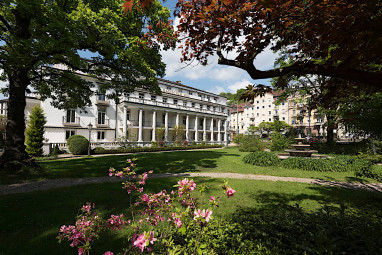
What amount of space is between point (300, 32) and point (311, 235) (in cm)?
346

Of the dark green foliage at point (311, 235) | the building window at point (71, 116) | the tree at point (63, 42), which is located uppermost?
the tree at point (63, 42)

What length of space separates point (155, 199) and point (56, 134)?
86.9 feet

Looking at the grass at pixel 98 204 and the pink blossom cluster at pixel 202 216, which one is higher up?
the pink blossom cluster at pixel 202 216

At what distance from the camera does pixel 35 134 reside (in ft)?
52.5

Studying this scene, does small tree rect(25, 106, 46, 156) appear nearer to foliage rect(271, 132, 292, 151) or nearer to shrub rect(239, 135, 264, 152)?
shrub rect(239, 135, 264, 152)

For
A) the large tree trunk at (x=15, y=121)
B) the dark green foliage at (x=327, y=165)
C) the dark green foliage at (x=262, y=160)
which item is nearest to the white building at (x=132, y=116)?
the large tree trunk at (x=15, y=121)

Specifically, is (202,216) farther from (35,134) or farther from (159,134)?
(159,134)

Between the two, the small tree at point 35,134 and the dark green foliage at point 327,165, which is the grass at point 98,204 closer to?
the dark green foliage at point 327,165

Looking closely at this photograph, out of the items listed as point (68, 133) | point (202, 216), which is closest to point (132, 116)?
point (68, 133)

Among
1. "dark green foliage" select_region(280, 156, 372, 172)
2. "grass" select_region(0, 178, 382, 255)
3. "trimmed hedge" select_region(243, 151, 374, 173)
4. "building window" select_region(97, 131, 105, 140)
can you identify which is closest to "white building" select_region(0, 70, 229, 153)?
"building window" select_region(97, 131, 105, 140)

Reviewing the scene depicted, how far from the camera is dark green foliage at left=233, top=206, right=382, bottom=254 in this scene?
1.79 meters

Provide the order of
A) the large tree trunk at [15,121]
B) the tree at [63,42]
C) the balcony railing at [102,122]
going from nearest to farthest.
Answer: the tree at [63,42] → the large tree trunk at [15,121] → the balcony railing at [102,122]

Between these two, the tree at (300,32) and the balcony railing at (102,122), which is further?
the balcony railing at (102,122)

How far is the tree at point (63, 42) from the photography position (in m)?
6.61
